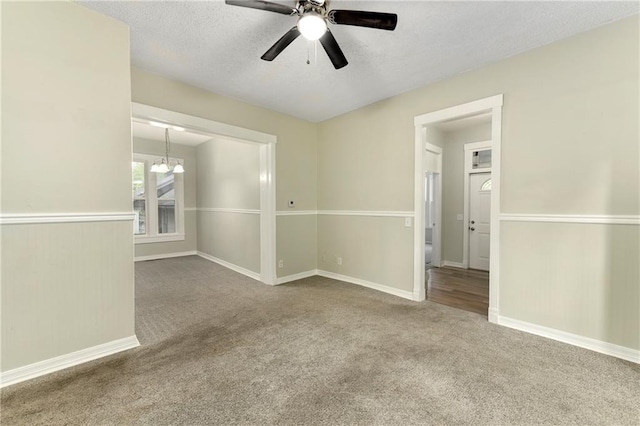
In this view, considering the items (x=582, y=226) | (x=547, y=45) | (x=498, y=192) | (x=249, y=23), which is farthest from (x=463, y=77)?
(x=249, y=23)

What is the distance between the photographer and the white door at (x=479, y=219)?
5.23 meters

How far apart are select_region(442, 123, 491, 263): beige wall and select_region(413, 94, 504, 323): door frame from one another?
2.50m

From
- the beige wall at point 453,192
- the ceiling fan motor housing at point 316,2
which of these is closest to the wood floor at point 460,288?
the beige wall at point 453,192

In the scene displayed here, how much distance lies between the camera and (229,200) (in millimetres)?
5641

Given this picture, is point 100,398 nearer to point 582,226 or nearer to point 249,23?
point 249,23

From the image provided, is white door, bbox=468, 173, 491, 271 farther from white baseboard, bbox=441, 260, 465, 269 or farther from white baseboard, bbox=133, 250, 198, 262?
white baseboard, bbox=133, 250, 198, 262

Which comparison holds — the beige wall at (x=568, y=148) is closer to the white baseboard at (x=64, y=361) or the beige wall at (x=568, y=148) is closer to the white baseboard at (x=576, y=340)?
the white baseboard at (x=576, y=340)

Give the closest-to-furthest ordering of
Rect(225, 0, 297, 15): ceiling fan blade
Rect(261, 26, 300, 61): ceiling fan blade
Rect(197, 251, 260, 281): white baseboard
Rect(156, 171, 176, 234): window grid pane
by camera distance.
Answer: Rect(225, 0, 297, 15): ceiling fan blade < Rect(261, 26, 300, 61): ceiling fan blade < Rect(197, 251, 260, 281): white baseboard < Rect(156, 171, 176, 234): window grid pane

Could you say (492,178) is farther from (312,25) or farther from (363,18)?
(312,25)

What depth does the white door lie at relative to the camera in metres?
5.23

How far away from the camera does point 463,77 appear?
310cm

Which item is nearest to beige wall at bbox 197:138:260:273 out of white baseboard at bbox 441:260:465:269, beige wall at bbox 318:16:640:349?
beige wall at bbox 318:16:640:349

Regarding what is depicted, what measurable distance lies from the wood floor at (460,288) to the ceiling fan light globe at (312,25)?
132 inches

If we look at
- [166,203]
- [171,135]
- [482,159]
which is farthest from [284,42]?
[166,203]
